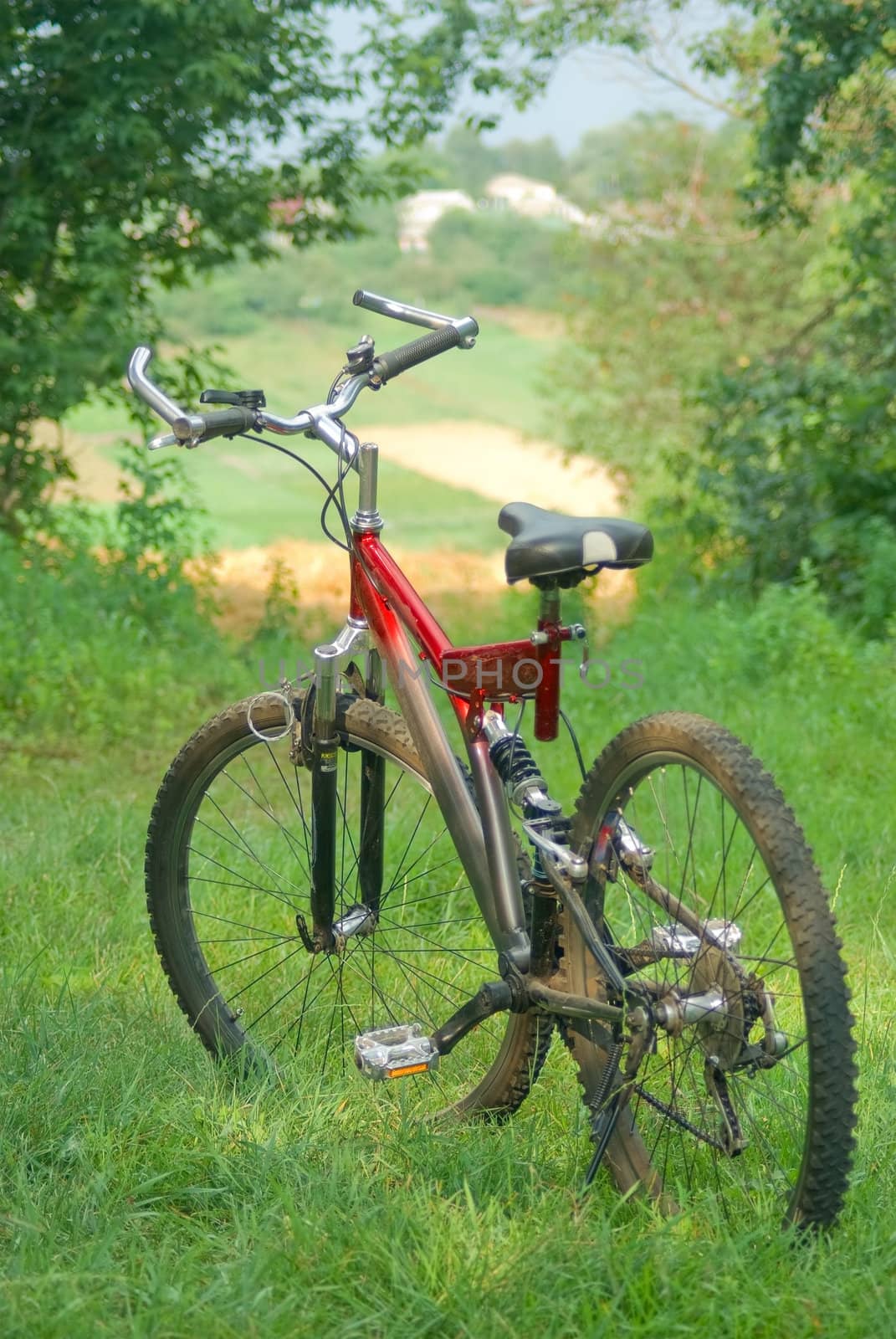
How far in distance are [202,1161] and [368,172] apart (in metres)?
6.44

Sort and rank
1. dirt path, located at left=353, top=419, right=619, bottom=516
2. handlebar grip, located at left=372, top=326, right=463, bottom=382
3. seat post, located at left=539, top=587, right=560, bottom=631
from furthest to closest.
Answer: dirt path, located at left=353, top=419, right=619, bottom=516
handlebar grip, located at left=372, top=326, right=463, bottom=382
seat post, located at left=539, top=587, right=560, bottom=631

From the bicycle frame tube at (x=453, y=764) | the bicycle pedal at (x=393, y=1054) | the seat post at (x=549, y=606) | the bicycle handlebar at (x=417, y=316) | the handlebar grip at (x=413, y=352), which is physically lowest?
the bicycle pedal at (x=393, y=1054)

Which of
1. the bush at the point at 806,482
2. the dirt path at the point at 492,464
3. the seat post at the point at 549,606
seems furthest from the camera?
the dirt path at the point at 492,464

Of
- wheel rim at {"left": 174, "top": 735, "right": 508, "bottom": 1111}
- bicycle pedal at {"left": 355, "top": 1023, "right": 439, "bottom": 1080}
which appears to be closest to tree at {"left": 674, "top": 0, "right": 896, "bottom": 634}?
wheel rim at {"left": 174, "top": 735, "right": 508, "bottom": 1111}

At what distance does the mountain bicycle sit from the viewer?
6.84 ft

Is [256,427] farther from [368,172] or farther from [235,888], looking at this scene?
[368,172]

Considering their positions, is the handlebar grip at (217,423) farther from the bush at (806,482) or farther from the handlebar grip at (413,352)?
the bush at (806,482)

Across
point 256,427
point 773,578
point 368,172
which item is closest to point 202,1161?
point 256,427

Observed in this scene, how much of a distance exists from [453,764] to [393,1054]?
0.51 m

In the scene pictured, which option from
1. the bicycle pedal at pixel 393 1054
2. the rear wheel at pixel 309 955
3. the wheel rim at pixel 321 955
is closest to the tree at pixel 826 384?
the wheel rim at pixel 321 955

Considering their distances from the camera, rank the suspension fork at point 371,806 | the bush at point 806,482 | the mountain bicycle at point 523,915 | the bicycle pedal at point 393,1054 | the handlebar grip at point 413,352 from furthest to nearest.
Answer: the bush at point 806,482, the suspension fork at point 371,806, the handlebar grip at point 413,352, the bicycle pedal at point 393,1054, the mountain bicycle at point 523,915

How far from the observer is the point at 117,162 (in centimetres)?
679

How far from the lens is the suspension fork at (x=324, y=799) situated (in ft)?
8.50

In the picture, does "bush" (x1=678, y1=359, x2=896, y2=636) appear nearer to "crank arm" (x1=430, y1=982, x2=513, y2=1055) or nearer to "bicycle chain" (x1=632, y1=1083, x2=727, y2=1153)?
"crank arm" (x1=430, y1=982, x2=513, y2=1055)
